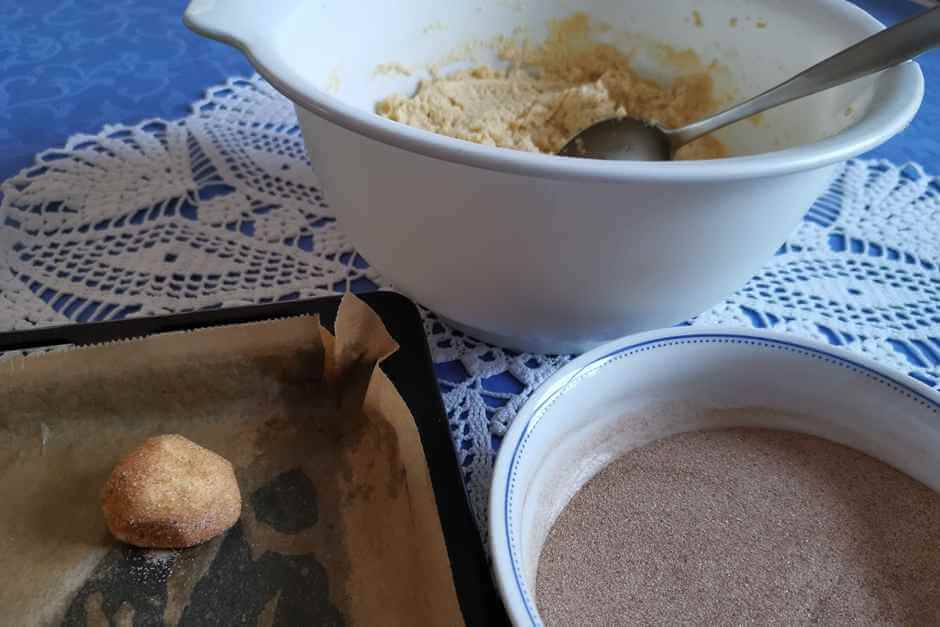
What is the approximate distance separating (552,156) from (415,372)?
0.18m

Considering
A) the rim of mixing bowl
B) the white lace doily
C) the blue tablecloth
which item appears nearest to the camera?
the rim of mixing bowl

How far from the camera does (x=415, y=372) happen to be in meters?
0.47

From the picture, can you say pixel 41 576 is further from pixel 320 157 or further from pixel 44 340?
pixel 320 157

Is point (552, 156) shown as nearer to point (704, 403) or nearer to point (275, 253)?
point (704, 403)

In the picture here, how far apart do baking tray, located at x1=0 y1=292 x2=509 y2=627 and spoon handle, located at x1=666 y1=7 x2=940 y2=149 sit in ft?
0.96

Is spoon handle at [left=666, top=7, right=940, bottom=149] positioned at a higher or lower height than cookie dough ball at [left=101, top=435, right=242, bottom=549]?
higher

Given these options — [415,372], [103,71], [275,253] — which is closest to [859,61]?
[415,372]

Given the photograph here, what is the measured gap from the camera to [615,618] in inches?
14.1

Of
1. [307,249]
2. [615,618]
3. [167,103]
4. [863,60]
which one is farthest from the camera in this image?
[167,103]

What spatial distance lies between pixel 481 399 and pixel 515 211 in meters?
0.16

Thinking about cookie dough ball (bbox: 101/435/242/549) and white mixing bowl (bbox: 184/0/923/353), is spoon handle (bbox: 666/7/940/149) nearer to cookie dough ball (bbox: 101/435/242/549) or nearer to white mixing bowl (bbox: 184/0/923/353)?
white mixing bowl (bbox: 184/0/923/353)

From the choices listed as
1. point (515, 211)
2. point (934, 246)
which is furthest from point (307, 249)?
point (934, 246)

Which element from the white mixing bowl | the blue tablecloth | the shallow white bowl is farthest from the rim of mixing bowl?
the blue tablecloth

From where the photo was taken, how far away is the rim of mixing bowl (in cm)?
36
